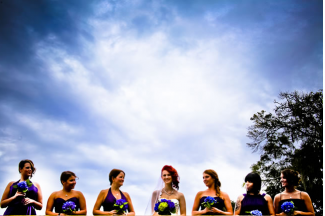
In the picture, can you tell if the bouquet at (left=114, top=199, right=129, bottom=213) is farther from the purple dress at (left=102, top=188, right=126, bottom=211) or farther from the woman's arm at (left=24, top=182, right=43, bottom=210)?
the woman's arm at (left=24, top=182, right=43, bottom=210)

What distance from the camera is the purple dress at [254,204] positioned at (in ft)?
20.3

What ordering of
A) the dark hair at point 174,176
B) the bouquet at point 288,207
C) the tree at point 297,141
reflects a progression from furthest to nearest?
the tree at point 297,141 → the dark hair at point 174,176 → the bouquet at point 288,207

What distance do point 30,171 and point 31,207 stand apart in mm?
824

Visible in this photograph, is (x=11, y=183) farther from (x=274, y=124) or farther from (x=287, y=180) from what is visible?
(x=274, y=124)

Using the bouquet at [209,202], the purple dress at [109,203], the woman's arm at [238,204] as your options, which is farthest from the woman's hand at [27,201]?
the woman's arm at [238,204]

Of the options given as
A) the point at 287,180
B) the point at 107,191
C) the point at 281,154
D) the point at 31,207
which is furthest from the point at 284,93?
the point at 31,207

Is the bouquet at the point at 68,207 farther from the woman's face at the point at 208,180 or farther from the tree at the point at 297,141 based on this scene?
the tree at the point at 297,141

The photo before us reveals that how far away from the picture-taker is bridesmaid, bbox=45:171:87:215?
20.9 ft

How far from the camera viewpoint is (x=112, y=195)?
6617mm

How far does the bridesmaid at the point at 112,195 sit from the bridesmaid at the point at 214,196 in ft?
5.06

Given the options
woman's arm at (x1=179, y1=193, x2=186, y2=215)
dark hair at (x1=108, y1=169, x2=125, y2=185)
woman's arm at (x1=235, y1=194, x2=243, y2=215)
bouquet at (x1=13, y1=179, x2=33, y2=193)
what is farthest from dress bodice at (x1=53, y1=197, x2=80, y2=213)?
woman's arm at (x1=235, y1=194, x2=243, y2=215)

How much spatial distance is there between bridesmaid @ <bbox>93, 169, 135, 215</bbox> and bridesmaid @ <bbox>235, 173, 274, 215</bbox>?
97.8 inches

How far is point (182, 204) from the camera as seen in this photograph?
6688mm

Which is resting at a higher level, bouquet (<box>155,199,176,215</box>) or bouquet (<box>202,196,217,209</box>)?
bouquet (<box>202,196,217,209</box>)
